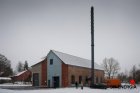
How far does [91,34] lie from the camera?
52062mm

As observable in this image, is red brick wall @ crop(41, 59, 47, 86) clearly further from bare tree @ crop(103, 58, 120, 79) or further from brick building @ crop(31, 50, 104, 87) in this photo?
bare tree @ crop(103, 58, 120, 79)

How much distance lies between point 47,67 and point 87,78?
11415 mm

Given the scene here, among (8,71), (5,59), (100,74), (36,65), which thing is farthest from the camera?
(8,71)

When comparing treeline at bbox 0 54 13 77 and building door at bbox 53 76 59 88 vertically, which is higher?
treeline at bbox 0 54 13 77

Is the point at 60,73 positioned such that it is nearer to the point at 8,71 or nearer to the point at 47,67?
the point at 47,67

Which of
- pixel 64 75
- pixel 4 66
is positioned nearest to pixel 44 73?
pixel 64 75

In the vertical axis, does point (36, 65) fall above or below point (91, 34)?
below

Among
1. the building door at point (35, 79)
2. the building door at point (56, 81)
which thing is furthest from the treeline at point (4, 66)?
the building door at point (56, 81)

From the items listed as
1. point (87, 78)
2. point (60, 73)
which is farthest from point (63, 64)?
point (87, 78)

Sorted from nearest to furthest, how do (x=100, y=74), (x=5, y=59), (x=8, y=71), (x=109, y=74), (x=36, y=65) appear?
1. (x=36, y=65)
2. (x=100, y=74)
3. (x=5, y=59)
4. (x=8, y=71)
5. (x=109, y=74)

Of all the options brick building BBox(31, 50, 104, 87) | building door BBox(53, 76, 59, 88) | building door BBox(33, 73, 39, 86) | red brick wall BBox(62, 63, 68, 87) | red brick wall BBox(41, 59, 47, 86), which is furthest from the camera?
building door BBox(33, 73, 39, 86)

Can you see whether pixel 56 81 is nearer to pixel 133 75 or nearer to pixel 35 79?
pixel 35 79

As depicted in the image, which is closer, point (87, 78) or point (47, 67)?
point (47, 67)

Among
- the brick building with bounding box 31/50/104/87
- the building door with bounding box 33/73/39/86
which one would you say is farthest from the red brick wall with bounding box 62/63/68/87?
the building door with bounding box 33/73/39/86
